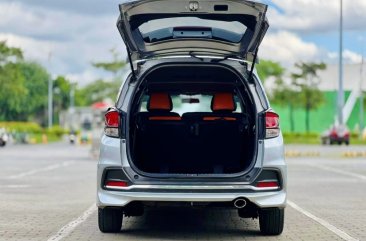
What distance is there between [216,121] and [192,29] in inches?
60.2

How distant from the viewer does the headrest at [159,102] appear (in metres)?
11.0

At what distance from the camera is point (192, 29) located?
998 centimetres

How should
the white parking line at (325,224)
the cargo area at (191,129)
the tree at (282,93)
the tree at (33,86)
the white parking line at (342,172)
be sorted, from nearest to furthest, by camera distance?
the white parking line at (325,224) < the cargo area at (191,129) < the white parking line at (342,172) < the tree at (282,93) < the tree at (33,86)

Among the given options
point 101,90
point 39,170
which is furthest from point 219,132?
point 101,90

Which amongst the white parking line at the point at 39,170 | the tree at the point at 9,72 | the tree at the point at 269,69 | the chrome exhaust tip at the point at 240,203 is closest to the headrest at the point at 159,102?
the chrome exhaust tip at the point at 240,203

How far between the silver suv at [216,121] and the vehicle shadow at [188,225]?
358 millimetres

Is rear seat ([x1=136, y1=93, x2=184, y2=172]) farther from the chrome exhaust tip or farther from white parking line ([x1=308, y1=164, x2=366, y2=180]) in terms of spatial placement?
white parking line ([x1=308, y1=164, x2=366, y2=180])

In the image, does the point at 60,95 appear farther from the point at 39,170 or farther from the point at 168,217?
the point at 168,217

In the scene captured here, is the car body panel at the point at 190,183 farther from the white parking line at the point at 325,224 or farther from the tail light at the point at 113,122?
the white parking line at the point at 325,224

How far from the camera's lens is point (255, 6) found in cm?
928

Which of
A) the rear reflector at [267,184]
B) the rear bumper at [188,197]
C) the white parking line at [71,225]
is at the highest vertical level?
the rear reflector at [267,184]

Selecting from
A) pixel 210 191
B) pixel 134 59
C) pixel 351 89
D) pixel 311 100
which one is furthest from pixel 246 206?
pixel 351 89

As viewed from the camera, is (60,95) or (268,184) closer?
(268,184)

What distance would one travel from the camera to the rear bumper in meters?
9.48
